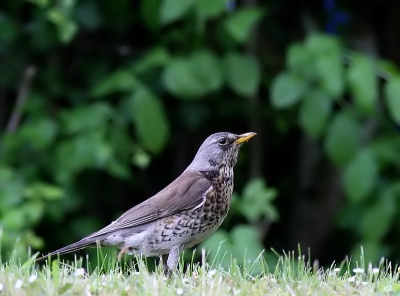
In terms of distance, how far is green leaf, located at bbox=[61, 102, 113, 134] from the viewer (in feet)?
19.3

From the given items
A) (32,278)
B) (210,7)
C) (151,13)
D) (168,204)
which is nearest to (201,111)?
(151,13)

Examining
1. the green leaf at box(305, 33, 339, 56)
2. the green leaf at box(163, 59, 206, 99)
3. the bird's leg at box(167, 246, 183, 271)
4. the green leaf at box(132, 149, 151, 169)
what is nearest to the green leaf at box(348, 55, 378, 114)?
the green leaf at box(305, 33, 339, 56)

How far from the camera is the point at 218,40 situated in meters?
6.05

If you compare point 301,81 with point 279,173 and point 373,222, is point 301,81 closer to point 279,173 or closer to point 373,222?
point 373,222

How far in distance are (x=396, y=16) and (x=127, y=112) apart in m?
2.51

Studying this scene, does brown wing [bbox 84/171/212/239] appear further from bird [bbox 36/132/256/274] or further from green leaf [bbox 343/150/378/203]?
green leaf [bbox 343/150/378/203]

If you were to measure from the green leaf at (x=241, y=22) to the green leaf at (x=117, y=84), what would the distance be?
0.77 m

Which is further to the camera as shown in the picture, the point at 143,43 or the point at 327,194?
the point at 327,194

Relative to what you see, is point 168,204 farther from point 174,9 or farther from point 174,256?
point 174,9

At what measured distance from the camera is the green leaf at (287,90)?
560cm

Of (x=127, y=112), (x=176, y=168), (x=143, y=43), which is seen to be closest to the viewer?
(x=127, y=112)

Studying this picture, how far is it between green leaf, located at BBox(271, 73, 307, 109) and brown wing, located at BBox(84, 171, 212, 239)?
1180 millimetres

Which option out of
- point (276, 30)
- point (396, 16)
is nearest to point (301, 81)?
point (276, 30)

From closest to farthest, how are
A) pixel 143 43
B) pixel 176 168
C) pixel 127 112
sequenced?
pixel 127 112, pixel 143 43, pixel 176 168
